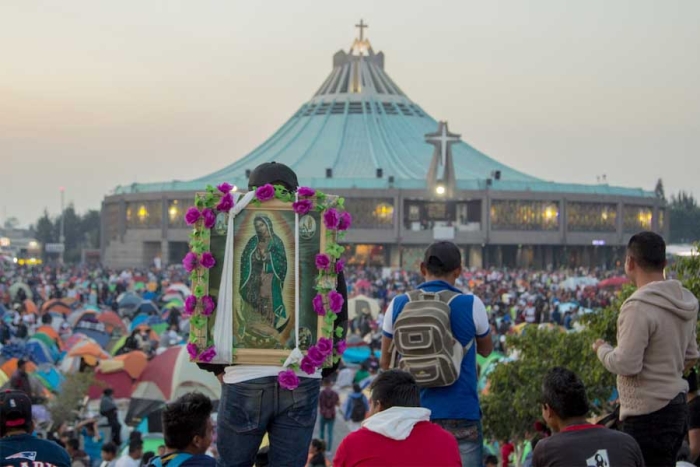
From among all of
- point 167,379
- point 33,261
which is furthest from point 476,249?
point 167,379

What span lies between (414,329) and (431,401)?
343 mm

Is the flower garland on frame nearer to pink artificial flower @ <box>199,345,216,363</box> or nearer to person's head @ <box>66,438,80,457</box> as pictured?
pink artificial flower @ <box>199,345,216,363</box>

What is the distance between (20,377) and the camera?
1186 cm

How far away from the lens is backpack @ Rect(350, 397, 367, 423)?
1391 cm

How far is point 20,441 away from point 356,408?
1006cm

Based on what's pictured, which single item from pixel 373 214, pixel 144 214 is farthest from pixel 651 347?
pixel 144 214

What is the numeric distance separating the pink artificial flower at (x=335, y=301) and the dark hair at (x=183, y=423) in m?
0.63

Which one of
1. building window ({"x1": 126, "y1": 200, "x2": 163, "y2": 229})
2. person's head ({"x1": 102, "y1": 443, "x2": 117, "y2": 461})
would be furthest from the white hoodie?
building window ({"x1": 126, "y1": 200, "x2": 163, "y2": 229})

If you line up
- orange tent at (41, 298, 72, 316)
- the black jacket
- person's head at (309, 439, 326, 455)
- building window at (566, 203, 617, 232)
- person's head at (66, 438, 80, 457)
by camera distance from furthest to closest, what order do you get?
building window at (566, 203, 617, 232) < orange tent at (41, 298, 72, 316) < person's head at (66, 438, 80, 457) < person's head at (309, 439, 326, 455) < the black jacket

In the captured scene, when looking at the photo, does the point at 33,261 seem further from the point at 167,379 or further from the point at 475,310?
the point at 475,310

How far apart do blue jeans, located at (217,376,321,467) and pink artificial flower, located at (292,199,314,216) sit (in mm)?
662

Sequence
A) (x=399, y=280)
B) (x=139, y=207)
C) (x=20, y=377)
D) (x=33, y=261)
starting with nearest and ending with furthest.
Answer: (x=20, y=377) → (x=399, y=280) → (x=139, y=207) → (x=33, y=261)

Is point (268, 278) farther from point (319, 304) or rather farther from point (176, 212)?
point (176, 212)

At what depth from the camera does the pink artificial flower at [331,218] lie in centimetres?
416
